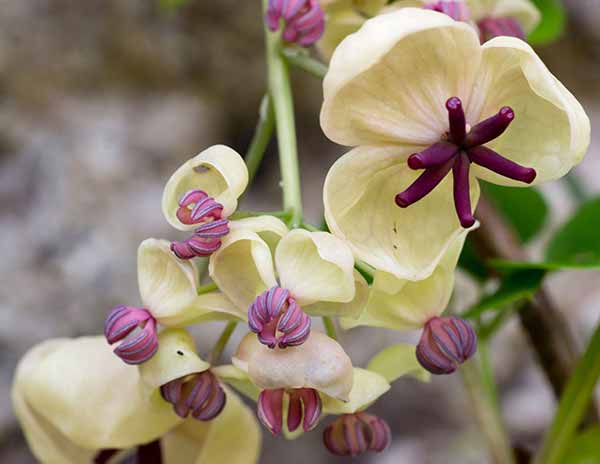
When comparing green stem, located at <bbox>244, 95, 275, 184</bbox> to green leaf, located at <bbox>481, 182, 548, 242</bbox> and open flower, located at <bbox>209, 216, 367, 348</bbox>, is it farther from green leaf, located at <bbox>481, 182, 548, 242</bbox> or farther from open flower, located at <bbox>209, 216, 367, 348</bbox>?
green leaf, located at <bbox>481, 182, 548, 242</bbox>

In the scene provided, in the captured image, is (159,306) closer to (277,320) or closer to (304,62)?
(277,320)

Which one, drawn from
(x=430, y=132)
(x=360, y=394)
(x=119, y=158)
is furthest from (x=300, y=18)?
(x=119, y=158)

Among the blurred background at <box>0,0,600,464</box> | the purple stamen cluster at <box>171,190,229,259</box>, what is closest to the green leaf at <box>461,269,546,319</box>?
the purple stamen cluster at <box>171,190,229,259</box>

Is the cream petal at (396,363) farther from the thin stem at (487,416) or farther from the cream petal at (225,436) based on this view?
the thin stem at (487,416)

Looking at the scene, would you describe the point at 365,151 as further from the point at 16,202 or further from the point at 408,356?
the point at 16,202

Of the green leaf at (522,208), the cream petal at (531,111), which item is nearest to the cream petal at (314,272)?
the cream petal at (531,111)

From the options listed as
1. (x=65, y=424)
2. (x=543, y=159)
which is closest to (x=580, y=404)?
(x=543, y=159)
